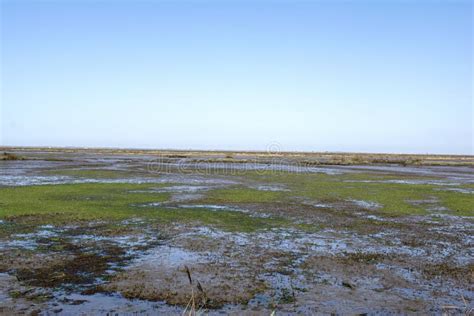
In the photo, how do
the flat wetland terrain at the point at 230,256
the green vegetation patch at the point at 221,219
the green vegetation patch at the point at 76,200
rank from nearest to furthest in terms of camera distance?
the flat wetland terrain at the point at 230,256 → the green vegetation patch at the point at 221,219 → the green vegetation patch at the point at 76,200

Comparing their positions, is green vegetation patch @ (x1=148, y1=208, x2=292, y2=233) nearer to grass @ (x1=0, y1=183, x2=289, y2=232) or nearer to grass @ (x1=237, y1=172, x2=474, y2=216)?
grass @ (x1=0, y1=183, x2=289, y2=232)

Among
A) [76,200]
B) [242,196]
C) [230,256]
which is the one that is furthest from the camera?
[242,196]

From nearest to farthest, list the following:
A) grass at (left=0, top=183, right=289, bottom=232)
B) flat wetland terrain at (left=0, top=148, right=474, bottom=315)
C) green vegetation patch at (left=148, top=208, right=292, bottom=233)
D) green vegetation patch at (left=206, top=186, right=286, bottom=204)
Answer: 1. flat wetland terrain at (left=0, top=148, right=474, bottom=315)
2. green vegetation patch at (left=148, top=208, right=292, bottom=233)
3. grass at (left=0, top=183, right=289, bottom=232)
4. green vegetation patch at (left=206, top=186, right=286, bottom=204)

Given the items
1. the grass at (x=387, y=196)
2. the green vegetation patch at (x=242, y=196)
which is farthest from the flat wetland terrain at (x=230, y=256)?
the green vegetation patch at (x=242, y=196)

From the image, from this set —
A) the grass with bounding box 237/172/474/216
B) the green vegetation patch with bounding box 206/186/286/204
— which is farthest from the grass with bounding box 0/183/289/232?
the grass with bounding box 237/172/474/216

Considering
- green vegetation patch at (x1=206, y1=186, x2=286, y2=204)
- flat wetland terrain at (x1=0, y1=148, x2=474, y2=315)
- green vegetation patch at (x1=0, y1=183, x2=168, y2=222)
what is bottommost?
flat wetland terrain at (x1=0, y1=148, x2=474, y2=315)

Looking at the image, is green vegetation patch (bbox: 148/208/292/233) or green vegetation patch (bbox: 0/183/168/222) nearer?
green vegetation patch (bbox: 148/208/292/233)

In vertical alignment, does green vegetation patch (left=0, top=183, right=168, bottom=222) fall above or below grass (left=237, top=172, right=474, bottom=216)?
above

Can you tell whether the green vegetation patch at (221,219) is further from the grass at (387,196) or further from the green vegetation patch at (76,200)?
the grass at (387,196)

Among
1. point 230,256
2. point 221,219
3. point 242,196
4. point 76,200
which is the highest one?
point 76,200

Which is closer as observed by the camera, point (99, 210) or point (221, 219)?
point (221, 219)

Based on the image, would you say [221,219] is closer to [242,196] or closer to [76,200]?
[242,196]

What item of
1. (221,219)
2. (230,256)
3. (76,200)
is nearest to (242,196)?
(221,219)

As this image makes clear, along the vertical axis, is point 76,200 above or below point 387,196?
above
